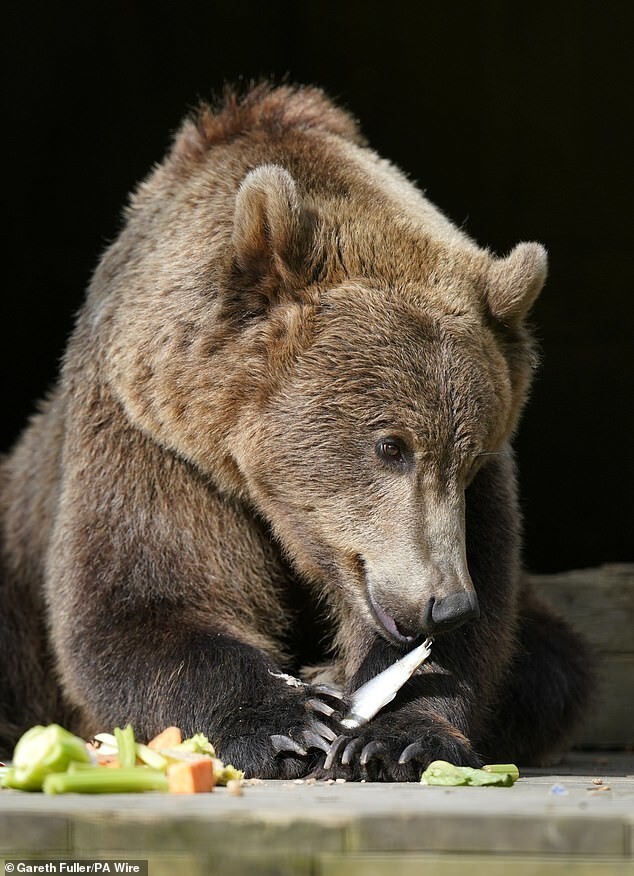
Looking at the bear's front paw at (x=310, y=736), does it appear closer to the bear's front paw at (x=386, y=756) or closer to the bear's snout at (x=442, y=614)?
the bear's front paw at (x=386, y=756)

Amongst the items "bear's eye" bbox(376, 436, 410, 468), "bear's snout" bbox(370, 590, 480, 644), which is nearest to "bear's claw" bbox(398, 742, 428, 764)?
"bear's snout" bbox(370, 590, 480, 644)

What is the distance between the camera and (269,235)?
5.13 m

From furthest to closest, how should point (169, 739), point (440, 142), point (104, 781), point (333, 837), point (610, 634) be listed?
point (440, 142)
point (610, 634)
point (169, 739)
point (104, 781)
point (333, 837)

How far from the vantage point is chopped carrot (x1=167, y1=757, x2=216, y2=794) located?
3.76 metres

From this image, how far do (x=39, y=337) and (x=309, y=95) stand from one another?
5.00 meters

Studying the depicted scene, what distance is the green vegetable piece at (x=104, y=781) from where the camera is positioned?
3.68 meters

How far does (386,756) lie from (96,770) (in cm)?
112

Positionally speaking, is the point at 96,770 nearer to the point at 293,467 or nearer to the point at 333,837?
the point at 333,837

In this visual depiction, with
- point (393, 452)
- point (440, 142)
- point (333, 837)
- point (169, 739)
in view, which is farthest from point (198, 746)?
point (440, 142)

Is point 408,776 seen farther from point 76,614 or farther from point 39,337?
point 39,337

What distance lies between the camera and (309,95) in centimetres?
636

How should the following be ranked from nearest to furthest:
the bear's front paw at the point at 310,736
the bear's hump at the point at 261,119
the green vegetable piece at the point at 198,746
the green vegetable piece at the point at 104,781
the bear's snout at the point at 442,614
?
the green vegetable piece at the point at 104,781, the green vegetable piece at the point at 198,746, the bear's snout at the point at 442,614, the bear's front paw at the point at 310,736, the bear's hump at the point at 261,119

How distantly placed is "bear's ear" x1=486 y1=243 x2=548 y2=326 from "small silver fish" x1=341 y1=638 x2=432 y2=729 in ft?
4.33

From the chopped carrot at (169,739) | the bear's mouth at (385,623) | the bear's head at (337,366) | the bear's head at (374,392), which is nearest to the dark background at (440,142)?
the bear's head at (337,366)
